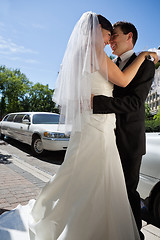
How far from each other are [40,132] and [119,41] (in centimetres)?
553

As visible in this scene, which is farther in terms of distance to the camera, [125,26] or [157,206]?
[157,206]

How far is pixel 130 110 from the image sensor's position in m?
1.87

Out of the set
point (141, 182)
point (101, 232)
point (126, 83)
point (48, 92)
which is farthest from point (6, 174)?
point (48, 92)

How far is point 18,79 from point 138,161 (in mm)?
52689

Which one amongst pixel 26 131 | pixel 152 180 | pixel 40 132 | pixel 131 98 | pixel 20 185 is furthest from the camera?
pixel 26 131

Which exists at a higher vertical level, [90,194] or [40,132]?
[40,132]

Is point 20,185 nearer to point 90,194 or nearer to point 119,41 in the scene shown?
point 90,194

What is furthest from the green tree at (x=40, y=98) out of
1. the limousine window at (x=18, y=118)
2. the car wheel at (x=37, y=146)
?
the car wheel at (x=37, y=146)

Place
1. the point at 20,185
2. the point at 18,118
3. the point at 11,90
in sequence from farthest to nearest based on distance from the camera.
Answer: the point at 11,90
the point at 18,118
the point at 20,185

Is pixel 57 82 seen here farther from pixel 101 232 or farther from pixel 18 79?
pixel 18 79

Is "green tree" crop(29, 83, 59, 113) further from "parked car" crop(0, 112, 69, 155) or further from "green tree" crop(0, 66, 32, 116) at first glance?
"parked car" crop(0, 112, 69, 155)

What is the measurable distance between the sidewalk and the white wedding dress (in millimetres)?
827

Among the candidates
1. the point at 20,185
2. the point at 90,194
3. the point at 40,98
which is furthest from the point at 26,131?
the point at 40,98

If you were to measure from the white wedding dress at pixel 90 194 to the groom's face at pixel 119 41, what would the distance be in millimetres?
379
